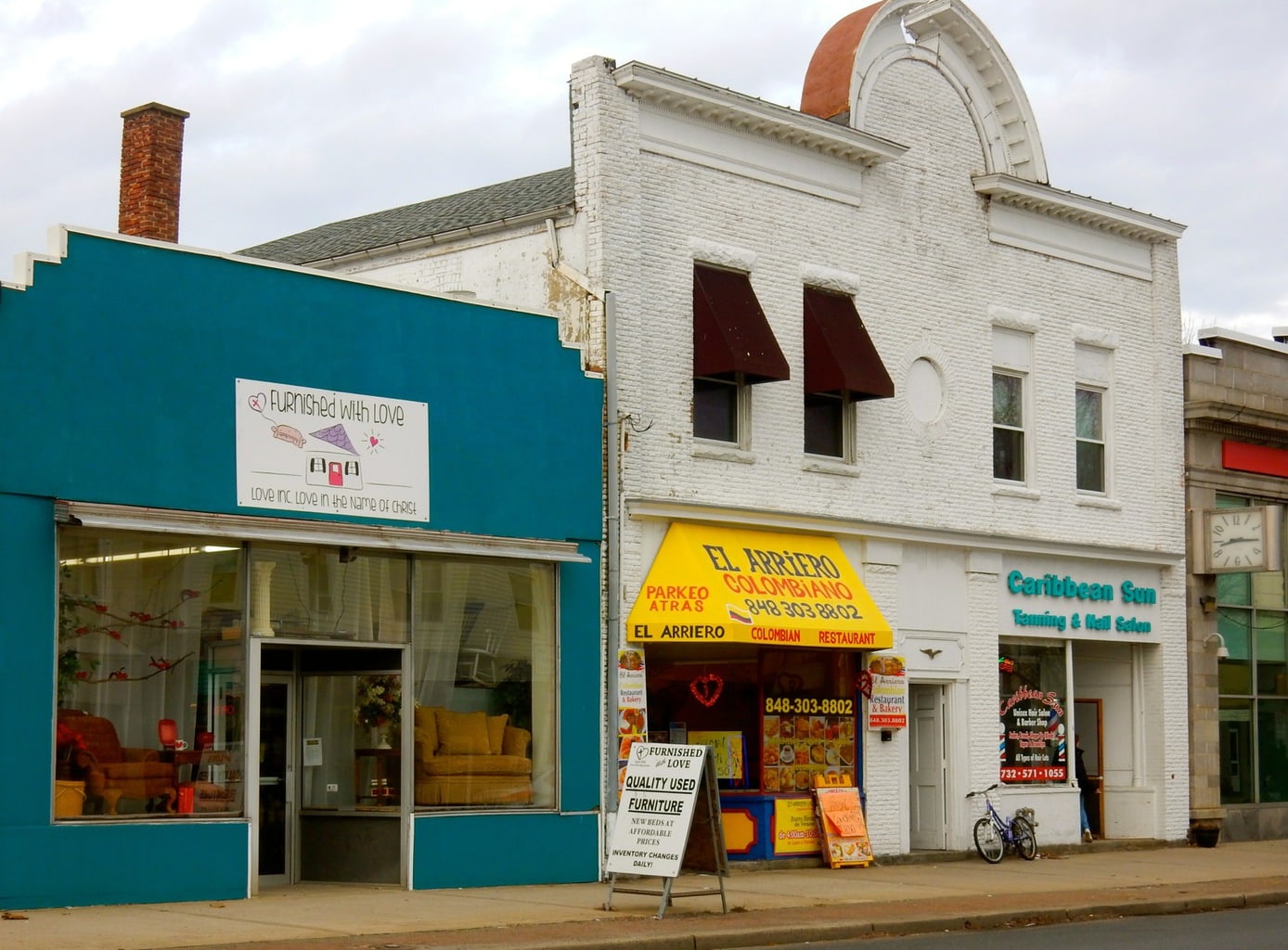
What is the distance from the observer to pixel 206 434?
15797 mm

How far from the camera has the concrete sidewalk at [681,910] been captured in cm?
1297

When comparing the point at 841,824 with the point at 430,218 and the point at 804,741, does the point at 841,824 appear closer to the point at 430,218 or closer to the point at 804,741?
the point at 804,741

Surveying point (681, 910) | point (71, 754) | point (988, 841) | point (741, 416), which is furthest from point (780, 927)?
point (988, 841)

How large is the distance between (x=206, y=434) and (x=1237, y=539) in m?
16.2

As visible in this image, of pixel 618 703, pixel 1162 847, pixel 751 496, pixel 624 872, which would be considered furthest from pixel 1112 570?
pixel 624 872

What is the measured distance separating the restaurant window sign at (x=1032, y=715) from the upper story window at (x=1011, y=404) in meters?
2.46

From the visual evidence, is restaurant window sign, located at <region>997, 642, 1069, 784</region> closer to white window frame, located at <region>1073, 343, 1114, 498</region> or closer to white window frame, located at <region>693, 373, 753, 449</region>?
white window frame, located at <region>1073, 343, 1114, 498</region>

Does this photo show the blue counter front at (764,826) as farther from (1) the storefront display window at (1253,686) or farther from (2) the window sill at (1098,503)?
(1) the storefront display window at (1253,686)

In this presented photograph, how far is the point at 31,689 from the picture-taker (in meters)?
14.6

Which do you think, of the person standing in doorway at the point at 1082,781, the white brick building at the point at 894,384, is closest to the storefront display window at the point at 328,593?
the white brick building at the point at 894,384

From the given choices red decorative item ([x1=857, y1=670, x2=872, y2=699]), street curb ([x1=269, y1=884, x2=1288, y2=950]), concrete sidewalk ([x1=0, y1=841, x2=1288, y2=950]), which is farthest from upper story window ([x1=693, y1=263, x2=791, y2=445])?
street curb ([x1=269, y1=884, x2=1288, y2=950])

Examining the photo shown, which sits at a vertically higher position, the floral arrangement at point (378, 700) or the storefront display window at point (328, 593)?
the storefront display window at point (328, 593)

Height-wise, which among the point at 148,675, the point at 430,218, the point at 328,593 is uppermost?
the point at 430,218

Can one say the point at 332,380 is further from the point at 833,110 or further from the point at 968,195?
the point at 968,195
